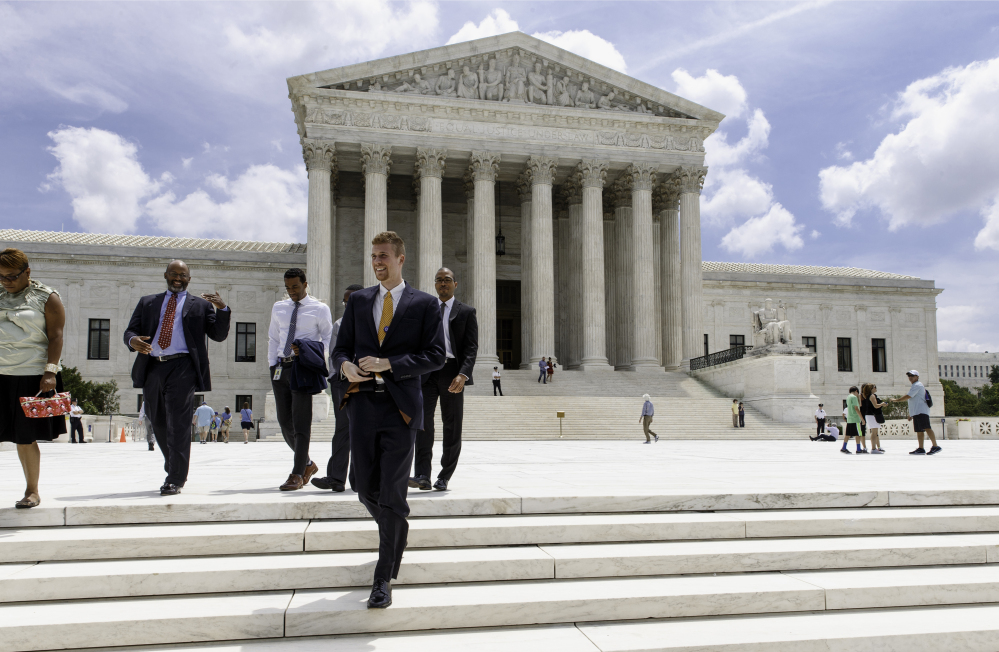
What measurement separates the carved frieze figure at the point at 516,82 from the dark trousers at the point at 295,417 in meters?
32.9

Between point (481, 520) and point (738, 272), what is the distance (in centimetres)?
4819

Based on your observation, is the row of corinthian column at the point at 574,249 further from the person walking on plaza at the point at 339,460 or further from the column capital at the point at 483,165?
the person walking on plaza at the point at 339,460

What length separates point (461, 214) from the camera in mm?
45094

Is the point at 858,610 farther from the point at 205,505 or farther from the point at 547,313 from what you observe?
the point at 547,313

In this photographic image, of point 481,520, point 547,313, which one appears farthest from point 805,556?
point 547,313

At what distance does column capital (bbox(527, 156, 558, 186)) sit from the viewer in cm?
3812

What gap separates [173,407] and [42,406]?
1125 mm

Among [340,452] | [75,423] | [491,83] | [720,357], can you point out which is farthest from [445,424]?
[491,83]

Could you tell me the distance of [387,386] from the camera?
475 cm

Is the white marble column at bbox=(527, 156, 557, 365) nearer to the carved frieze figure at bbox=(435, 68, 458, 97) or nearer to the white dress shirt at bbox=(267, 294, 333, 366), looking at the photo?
the carved frieze figure at bbox=(435, 68, 458, 97)

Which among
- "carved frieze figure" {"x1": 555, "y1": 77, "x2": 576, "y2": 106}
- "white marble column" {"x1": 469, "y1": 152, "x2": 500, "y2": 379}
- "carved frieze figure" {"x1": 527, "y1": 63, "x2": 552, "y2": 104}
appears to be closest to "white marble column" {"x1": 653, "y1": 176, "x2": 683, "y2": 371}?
"carved frieze figure" {"x1": 555, "y1": 77, "x2": 576, "y2": 106}

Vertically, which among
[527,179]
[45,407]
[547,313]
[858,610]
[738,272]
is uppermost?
[527,179]

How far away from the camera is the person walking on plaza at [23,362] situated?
6078mm

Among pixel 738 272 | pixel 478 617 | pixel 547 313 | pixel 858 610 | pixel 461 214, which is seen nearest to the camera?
pixel 478 617
